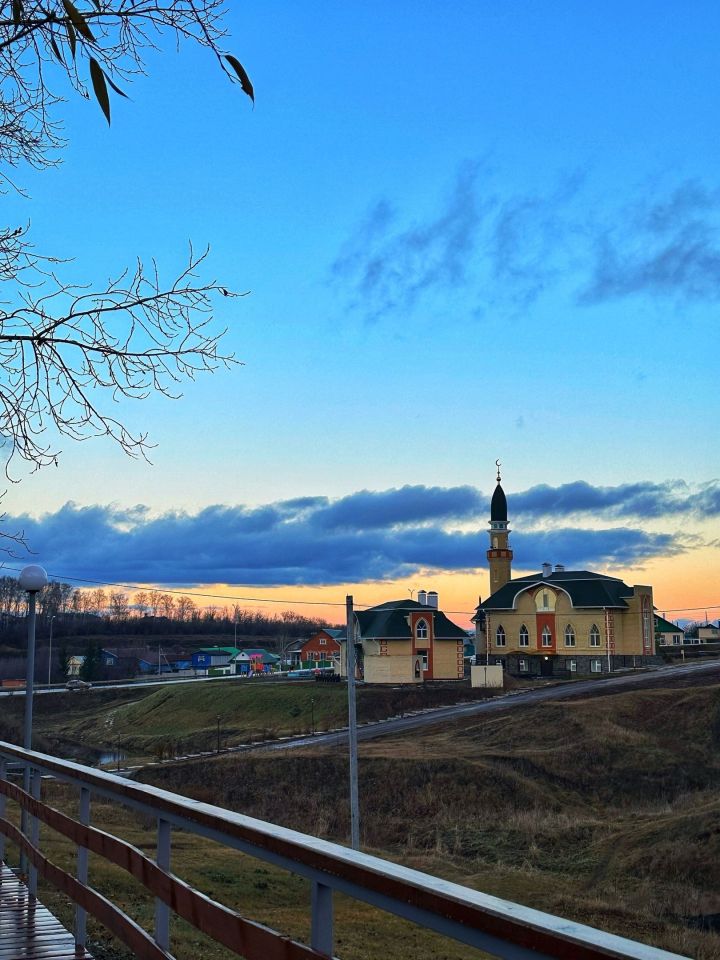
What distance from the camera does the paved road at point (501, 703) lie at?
46.9m

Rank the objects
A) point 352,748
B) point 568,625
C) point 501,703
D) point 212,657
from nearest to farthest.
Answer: point 352,748
point 501,703
point 568,625
point 212,657

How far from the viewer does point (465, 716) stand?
1930 inches

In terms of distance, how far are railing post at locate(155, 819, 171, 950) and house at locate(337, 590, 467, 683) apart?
2421 inches

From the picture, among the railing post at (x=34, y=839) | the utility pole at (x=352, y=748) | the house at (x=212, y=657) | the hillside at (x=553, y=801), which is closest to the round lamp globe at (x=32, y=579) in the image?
the railing post at (x=34, y=839)

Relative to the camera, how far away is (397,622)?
6569 cm

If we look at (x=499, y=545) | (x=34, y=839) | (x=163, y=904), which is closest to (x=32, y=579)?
(x=34, y=839)

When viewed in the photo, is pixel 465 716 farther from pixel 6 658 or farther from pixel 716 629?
pixel 6 658

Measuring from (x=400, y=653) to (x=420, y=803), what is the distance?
31.1m

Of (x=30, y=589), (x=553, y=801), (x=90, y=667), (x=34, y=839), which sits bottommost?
(x=553, y=801)

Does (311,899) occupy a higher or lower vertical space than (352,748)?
higher

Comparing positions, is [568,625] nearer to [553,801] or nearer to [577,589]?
[577,589]

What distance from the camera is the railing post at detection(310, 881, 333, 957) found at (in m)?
2.72

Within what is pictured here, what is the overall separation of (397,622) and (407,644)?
63.5 inches

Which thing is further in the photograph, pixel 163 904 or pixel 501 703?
pixel 501 703
